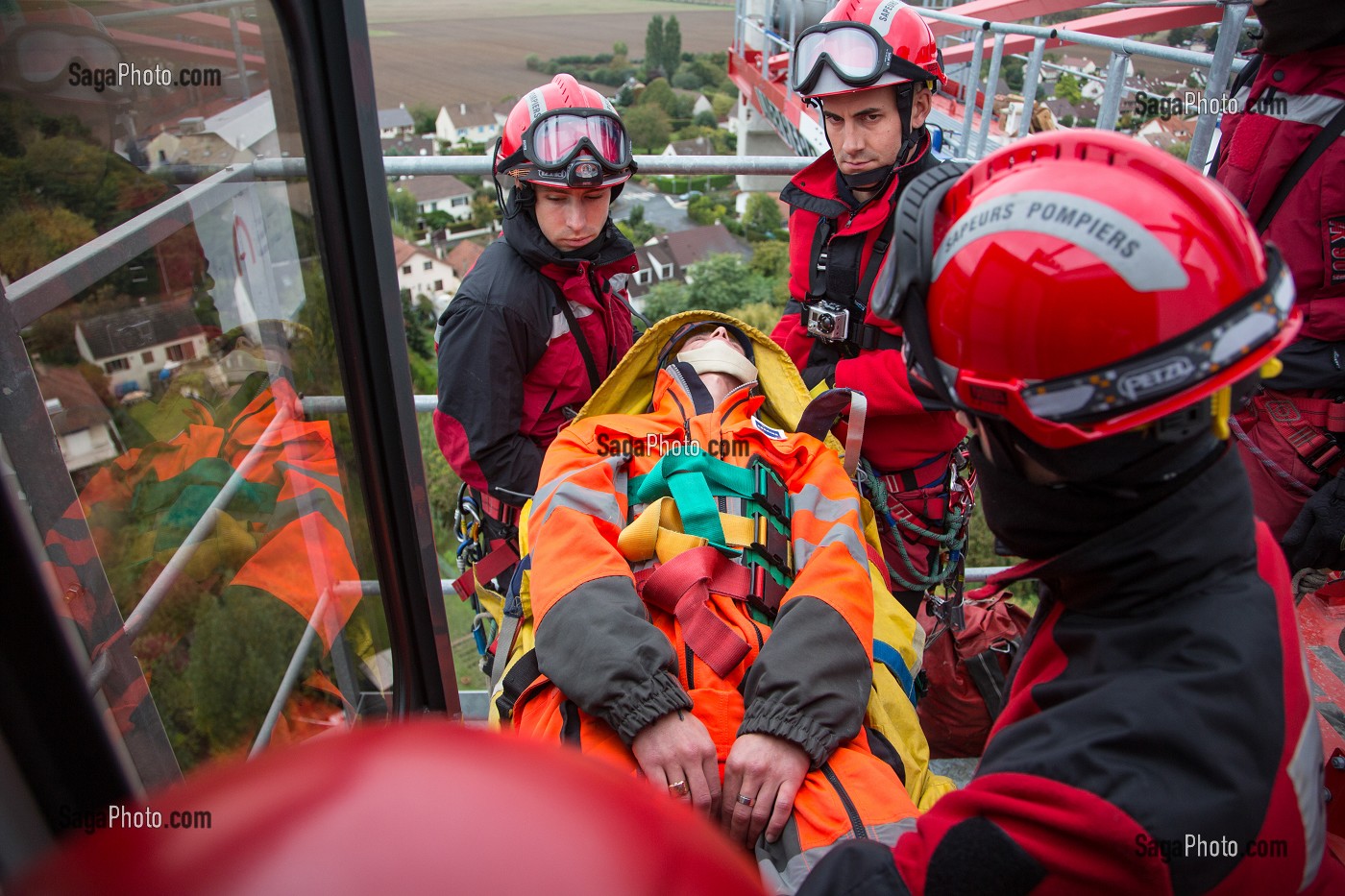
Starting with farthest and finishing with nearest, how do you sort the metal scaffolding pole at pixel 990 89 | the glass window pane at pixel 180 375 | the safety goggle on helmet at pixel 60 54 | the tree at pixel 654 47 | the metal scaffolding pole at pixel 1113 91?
1. the tree at pixel 654 47
2. the metal scaffolding pole at pixel 990 89
3. the metal scaffolding pole at pixel 1113 91
4. the glass window pane at pixel 180 375
5. the safety goggle on helmet at pixel 60 54

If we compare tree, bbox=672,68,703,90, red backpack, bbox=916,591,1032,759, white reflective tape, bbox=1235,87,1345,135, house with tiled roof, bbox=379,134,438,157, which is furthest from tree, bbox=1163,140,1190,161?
tree, bbox=672,68,703,90

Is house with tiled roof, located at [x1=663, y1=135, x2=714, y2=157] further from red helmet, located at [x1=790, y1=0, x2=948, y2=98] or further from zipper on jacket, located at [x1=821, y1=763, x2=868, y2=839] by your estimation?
zipper on jacket, located at [x1=821, y1=763, x2=868, y2=839]

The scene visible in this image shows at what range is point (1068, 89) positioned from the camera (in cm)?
616

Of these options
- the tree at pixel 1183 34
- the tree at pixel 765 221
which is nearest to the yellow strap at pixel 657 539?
the tree at pixel 1183 34

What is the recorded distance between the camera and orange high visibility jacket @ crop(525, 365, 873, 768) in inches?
75.3

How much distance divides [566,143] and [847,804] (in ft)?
6.68

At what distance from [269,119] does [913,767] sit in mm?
2043

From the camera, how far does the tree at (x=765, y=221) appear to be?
3159 cm

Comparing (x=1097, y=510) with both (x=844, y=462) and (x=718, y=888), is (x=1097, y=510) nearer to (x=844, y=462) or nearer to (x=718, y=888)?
(x=718, y=888)

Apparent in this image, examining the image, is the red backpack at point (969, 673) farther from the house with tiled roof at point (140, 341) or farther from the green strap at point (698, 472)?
the house with tiled roof at point (140, 341)

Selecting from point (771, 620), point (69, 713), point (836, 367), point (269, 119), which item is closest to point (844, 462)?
point (836, 367)

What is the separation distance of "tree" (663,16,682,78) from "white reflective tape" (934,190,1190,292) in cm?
3783

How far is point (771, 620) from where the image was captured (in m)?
2.30

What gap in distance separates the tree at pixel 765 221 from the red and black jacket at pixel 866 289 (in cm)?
2948
